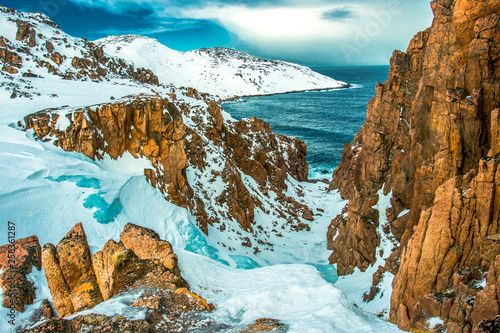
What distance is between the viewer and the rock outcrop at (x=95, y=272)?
41.8ft

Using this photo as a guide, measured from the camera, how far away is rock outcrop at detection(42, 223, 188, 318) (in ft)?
41.8

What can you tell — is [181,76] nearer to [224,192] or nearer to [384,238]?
[224,192]

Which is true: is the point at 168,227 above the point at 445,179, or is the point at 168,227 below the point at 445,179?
below

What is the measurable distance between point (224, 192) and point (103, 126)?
15.5m

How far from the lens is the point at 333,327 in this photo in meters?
11.4

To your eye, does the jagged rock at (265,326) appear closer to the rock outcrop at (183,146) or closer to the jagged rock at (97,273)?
the jagged rock at (97,273)

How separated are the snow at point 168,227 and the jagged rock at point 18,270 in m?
0.34

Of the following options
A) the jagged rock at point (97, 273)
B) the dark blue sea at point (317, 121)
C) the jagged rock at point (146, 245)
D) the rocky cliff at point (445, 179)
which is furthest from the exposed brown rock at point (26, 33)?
the rocky cliff at point (445, 179)

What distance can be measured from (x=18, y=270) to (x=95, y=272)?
281 centimetres

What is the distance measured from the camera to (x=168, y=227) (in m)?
26.6

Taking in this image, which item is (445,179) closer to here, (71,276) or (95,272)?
(95,272)

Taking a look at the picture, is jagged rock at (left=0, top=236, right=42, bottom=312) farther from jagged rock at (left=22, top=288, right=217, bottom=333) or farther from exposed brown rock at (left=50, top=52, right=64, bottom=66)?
exposed brown rock at (left=50, top=52, right=64, bottom=66)

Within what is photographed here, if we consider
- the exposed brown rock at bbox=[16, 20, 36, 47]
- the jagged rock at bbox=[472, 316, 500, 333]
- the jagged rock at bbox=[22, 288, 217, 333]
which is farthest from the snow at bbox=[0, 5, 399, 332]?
→ the exposed brown rock at bbox=[16, 20, 36, 47]

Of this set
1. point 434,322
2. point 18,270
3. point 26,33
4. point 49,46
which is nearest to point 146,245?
point 18,270
